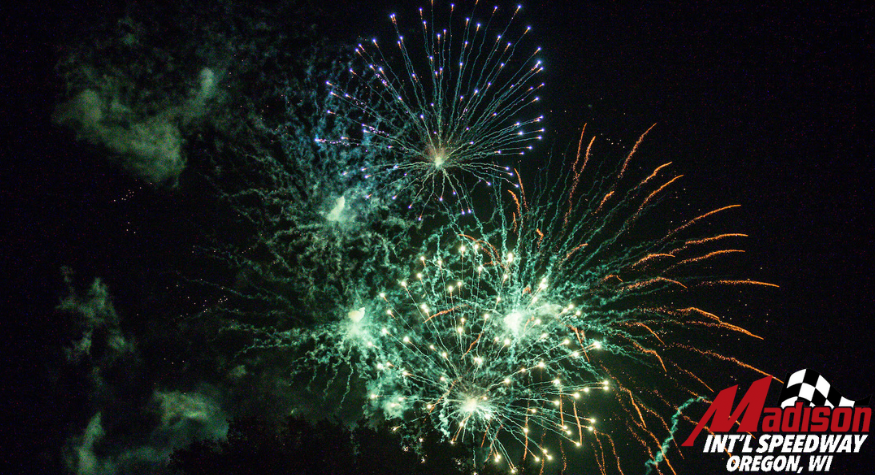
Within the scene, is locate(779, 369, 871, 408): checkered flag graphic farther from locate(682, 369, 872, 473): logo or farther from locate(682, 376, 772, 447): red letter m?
locate(682, 376, 772, 447): red letter m

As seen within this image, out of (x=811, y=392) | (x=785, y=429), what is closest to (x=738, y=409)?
(x=785, y=429)

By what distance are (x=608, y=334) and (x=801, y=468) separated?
7380 mm

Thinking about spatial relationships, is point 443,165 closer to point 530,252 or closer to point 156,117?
point 530,252

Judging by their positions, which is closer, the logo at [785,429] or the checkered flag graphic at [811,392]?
the logo at [785,429]

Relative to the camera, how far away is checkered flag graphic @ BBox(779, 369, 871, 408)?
13344mm

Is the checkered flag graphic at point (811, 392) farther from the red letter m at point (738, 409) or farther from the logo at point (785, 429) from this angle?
the red letter m at point (738, 409)

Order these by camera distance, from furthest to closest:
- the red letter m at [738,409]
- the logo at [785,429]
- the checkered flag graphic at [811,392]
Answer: the checkered flag graphic at [811,392]
the red letter m at [738,409]
the logo at [785,429]

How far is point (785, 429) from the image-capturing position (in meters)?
12.8

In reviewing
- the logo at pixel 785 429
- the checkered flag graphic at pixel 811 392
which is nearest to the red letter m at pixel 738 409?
the logo at pixel 785 429

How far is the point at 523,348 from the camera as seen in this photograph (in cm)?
1373

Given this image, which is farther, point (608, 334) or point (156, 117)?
point (156, 117)

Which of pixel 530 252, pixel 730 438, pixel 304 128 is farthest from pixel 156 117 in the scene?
pixel 730 438

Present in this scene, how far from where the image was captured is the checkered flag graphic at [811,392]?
1334 centimetres

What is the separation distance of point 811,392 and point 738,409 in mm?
2800
